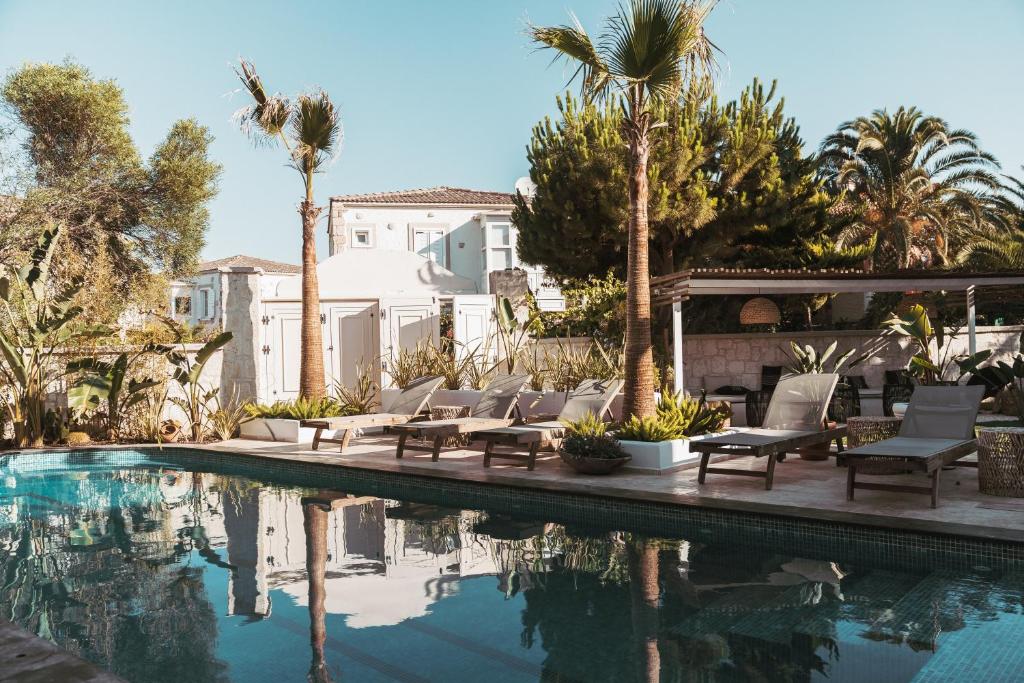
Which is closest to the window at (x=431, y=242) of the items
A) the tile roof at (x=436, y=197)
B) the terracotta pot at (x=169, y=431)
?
the tile roof at (x=436, y=197)

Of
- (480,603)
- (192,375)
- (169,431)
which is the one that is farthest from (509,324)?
(480,603)

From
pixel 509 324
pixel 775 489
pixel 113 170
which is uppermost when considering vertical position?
pixel 113 170

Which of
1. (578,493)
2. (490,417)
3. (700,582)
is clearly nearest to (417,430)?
(490,417)

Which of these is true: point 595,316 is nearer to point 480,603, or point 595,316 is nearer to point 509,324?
point 509,324

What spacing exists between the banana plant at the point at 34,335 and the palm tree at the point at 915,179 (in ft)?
74.1

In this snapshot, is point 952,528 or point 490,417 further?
point 490,417

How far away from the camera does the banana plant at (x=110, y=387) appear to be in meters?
11.8

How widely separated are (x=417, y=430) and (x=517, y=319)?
5966 millimetres

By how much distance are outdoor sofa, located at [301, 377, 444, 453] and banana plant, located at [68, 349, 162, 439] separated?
3.12m

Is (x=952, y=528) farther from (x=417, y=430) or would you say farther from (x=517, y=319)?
(x=517, y=319)

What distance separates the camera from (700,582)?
521 centimetres

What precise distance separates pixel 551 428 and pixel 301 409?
16.8 ft

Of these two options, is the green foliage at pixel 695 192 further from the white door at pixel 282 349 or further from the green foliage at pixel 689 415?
the green foliage at pixel 689 415

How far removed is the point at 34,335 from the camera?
38.2ft
